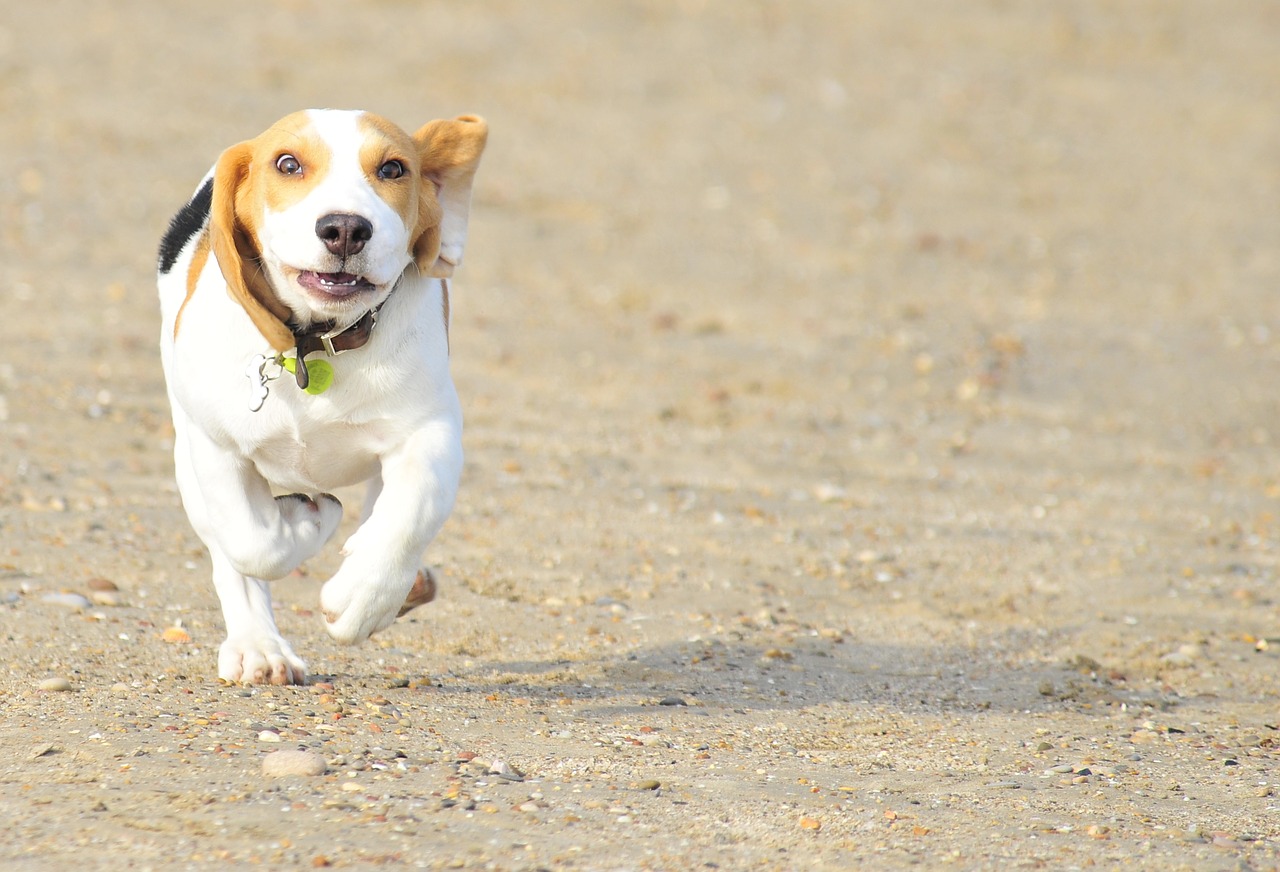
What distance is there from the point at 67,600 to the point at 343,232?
2.18m

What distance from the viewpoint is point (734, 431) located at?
8.86 m

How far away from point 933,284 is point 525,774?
26.3 feet

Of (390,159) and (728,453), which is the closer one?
(390,159)

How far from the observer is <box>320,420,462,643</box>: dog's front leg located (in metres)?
4.17

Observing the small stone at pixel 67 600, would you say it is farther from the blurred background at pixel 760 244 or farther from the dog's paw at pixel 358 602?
the dog's paw at pixel 358 602

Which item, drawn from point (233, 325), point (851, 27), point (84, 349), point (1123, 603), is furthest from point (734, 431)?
point (851, 27)

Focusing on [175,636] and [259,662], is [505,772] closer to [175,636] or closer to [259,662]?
[259,662]

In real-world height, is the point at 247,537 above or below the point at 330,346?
below

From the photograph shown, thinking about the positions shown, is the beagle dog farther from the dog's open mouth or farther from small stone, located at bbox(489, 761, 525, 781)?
small stone, located at bbox(489, 761, 525, 781)

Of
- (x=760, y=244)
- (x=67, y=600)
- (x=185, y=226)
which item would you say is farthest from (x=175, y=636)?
A: (x=760, y=244)

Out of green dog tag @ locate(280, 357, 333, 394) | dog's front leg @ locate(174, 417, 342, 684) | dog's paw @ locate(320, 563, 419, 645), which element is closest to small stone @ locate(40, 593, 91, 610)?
dog's front leg @ locate(174, 417, 342, 684)

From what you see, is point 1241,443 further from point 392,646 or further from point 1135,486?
point 392,646

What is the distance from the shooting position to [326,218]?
153 inches

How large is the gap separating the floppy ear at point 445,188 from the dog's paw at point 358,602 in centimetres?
81
